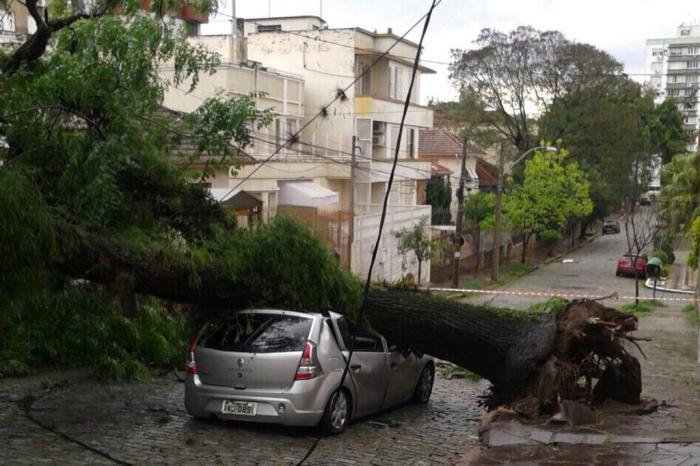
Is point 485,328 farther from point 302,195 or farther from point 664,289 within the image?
point 664,289

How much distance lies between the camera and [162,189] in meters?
10.6

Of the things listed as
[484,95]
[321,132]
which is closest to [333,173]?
[321,132]

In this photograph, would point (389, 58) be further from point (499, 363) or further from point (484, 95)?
point (499, 363)

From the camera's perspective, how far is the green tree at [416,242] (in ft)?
114

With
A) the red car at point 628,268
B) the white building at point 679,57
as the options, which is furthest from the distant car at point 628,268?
the white building at point 679,57

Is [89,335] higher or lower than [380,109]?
lower

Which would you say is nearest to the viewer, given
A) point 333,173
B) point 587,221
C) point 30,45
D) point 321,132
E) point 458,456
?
point 458,456

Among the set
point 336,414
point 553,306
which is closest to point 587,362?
point 336,414

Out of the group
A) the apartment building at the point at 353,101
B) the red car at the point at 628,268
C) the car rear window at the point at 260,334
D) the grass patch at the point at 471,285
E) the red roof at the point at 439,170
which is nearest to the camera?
the car rear window at the point at 260,334

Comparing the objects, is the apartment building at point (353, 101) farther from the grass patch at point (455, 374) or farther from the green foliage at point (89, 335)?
the green foliage at point (89, 335)

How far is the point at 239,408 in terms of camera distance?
878 centimetres

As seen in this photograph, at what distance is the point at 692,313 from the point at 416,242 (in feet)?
37.6

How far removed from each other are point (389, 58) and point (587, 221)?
1418 inches

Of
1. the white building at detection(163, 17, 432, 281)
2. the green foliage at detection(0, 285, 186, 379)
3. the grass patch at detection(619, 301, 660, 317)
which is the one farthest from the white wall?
the green foliage at detection(0, 285, 186, 379)
